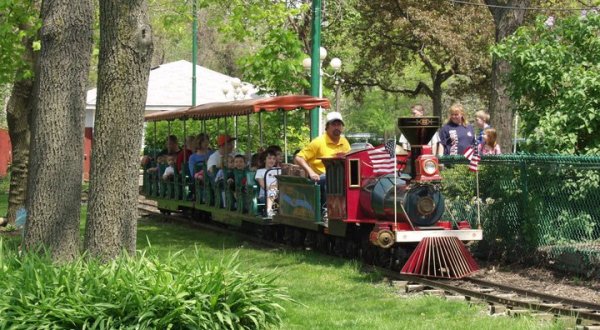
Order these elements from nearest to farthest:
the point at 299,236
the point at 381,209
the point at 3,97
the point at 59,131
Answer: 1. the point at 59,131
2. the point at 381,209
3. the point at 299,236
4. the point at 3,97

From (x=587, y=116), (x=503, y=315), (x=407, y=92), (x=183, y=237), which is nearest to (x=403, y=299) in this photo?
(x=503, y=315)

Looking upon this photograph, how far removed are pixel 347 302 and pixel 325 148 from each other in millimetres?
4705

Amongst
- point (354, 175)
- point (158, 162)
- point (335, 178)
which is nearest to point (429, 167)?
point (354, 175)

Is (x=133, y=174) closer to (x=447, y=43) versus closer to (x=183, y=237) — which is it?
(x=183, y=237)

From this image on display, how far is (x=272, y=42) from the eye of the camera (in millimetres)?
26266

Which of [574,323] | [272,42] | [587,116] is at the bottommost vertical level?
[574,323]

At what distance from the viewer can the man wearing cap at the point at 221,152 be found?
786 inches

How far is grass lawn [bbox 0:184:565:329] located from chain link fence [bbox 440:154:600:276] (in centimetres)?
205

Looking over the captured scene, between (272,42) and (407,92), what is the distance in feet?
48.9

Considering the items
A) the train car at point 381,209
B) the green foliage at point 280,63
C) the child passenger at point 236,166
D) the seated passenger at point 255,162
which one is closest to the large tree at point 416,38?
the green foliage at point 280,63

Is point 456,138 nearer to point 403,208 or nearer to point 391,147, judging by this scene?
point 391,147

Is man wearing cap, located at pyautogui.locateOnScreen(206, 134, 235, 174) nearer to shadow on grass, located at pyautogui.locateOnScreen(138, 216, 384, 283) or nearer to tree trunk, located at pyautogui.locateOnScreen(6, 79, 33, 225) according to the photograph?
shadow on grass, located at pyautogui.locateOnScreen(138, 216, 384, 283)

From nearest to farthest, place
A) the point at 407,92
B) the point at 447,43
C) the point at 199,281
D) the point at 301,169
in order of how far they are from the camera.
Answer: the point at 199,281 < the point at 301,169 < the point at 447,43 < the point at 407,92

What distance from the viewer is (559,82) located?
1495 cm
